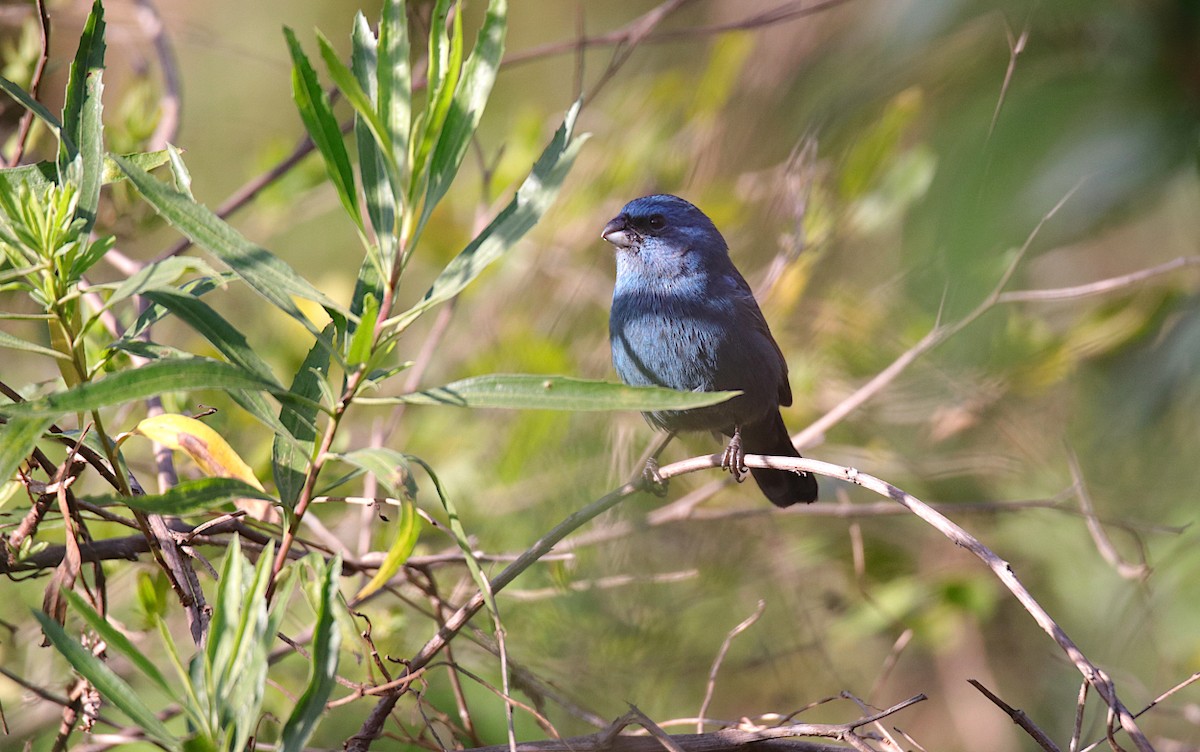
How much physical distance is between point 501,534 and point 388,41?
2.43 m

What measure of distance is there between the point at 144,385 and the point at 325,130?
51 cm

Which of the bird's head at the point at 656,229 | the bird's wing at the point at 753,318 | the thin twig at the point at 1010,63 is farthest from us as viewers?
the bird's head at the point at 656,229

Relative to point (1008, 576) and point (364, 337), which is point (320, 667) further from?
point (1008, 576)

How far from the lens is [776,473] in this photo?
12.5ft

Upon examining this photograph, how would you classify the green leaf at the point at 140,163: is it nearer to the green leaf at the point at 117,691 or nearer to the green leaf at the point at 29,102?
the green leaf at the point at 29,102

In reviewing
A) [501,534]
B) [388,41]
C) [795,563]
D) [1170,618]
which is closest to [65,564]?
[388,41]

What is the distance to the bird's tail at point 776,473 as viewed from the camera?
12.5ft

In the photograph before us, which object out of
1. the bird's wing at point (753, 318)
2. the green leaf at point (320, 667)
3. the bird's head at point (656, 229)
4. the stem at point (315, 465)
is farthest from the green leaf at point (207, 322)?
the bird's head at point (656, 229)

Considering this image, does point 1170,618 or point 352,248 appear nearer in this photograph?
point 1170,618

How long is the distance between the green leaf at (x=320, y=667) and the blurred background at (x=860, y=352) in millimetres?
1320

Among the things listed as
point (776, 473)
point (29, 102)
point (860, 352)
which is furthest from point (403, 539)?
point (860, 352)

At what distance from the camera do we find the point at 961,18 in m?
2.67

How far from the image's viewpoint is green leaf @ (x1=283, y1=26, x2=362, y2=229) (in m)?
1.62

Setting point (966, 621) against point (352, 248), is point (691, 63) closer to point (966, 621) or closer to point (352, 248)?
point (352, 248)
